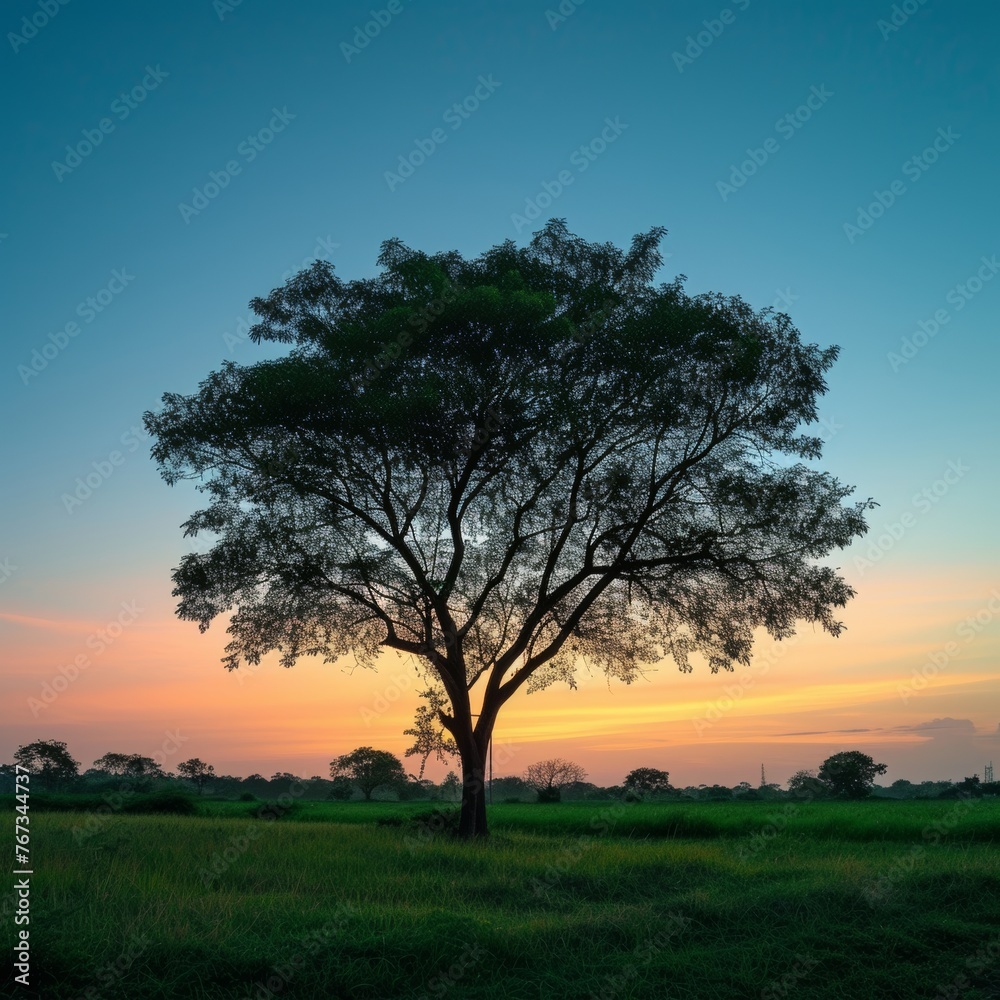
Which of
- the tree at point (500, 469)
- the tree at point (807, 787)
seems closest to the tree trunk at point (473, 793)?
the tree at point (500, 469)

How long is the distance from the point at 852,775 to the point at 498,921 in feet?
153

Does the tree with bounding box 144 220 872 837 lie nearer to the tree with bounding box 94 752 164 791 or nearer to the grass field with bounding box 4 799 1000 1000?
the grass field with bounding box 4 799 1000 1000

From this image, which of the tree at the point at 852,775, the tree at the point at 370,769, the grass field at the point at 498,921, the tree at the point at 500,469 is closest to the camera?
the grass field at the point at 498,921

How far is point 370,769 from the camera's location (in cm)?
6688

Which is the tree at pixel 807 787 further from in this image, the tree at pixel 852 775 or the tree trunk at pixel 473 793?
the tree trunk at pixel 473 793

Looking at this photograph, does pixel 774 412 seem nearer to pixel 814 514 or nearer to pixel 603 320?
pixel 814 514

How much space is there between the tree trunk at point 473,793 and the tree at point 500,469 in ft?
0.21

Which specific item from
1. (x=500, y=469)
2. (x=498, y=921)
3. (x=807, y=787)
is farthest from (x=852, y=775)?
(x=498, y=921)

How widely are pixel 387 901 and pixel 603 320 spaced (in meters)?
14.8

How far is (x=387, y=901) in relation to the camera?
539 inches

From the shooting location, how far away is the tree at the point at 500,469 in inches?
856

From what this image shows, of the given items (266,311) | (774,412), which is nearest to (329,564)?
(266,311)

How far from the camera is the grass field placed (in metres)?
9.52

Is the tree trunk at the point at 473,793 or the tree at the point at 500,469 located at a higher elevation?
the tree at the point at 500,469
